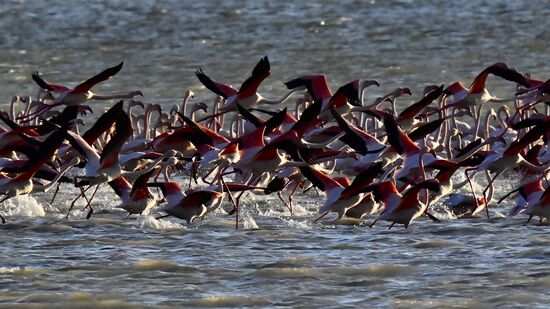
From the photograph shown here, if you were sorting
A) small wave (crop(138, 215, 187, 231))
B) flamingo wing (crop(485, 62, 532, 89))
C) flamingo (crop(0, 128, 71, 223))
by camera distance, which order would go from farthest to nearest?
flamingo wing (crop(485, 62, 532, 89))
small wave (crop(138, 215, 187, 231))
flamingo (crop(0, 128, 71, 223))

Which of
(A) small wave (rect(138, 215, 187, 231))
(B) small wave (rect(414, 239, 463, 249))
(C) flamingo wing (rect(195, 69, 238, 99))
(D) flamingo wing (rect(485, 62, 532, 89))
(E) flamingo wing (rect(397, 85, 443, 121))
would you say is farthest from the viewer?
(C) flamingo wing (rect(195, 69, 238, 99))

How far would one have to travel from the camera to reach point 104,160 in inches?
454

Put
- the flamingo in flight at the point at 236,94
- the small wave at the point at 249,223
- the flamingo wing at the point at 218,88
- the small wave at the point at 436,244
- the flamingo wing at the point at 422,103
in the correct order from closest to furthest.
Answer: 1. the small wave at the point at 436,244
2. the small wave at the point at 249,223
3. the flamingo wing at the point at 422,103
4. the flamingo in flight at the point at 236,94
5. the flamingo wing at the point at 218,88

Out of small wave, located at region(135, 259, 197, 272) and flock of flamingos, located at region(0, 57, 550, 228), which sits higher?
flock of flamingos, located at region(0, 57, 550, 228)

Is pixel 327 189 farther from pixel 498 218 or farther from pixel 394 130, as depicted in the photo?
pixel 498 218

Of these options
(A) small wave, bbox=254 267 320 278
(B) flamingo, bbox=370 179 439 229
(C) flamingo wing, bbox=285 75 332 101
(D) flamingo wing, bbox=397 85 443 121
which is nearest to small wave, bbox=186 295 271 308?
(A) small wave, bbox=254 267 320 278

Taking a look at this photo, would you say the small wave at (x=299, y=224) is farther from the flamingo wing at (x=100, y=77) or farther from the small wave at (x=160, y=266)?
the small wave at (x=160, y=266)

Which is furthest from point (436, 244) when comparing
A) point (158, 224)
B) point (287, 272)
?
point (158, 224)

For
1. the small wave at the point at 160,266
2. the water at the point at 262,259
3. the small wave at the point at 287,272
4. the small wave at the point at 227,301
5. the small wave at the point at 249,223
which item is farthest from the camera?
the small wave at the point at 249,223

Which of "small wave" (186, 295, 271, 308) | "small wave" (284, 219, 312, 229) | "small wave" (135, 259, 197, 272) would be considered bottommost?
"small wave" (284, 219, 312, 229)

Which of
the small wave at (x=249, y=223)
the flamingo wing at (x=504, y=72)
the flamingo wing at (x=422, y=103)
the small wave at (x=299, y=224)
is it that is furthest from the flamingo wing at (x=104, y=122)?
the flamingo wing at (x=504, y=72)

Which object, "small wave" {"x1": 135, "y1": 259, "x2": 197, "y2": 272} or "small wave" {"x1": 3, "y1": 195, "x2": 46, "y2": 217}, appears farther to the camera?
"small wave" {"x1": 3, "y1": 195, "x2": 46, "y2": 217}

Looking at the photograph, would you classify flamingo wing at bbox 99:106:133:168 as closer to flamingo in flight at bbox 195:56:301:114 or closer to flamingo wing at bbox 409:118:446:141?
flamingo in flight at bbox 195:56:301:114

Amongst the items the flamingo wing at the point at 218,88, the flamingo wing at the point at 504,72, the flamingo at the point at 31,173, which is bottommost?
the flamingo at the point at 31,173
